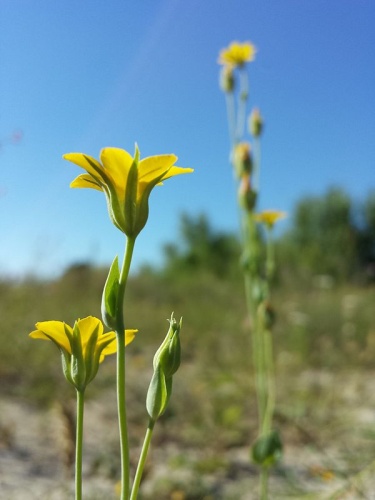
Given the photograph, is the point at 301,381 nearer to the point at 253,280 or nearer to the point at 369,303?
the point at 253,280

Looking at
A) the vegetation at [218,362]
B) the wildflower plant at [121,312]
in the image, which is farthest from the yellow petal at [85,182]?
the vegetation at [218,362]

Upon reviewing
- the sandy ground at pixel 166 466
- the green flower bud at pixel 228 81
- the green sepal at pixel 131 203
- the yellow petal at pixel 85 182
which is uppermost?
the green flower bud at pixel 228 81

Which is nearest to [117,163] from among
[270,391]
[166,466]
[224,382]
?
[270,391]

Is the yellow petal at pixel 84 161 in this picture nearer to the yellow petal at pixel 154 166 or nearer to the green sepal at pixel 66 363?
the yellow petal at pixel 154 166

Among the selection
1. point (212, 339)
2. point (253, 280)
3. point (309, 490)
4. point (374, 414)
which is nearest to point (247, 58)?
point (253, 280)

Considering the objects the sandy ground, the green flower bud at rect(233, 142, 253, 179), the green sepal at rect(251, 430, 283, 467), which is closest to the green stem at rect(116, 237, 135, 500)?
the sandy ground

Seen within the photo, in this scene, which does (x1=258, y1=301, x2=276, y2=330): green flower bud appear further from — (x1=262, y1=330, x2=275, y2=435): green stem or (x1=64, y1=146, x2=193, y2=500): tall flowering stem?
(x1=64, y1=146, x2=193, y2=500): tall flowering stem
